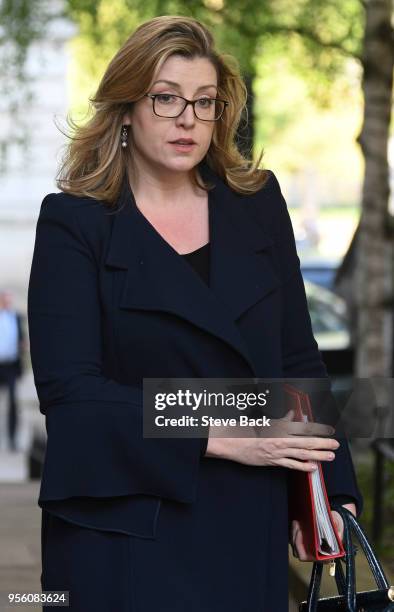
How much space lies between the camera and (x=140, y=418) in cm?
297

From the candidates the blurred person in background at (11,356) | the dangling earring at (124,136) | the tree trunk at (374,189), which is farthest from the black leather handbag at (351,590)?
the blurred person in background at (11,356)

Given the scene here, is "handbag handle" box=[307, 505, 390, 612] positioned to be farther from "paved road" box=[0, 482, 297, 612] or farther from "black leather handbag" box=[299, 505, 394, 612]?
"paved road" box=[0, 482, 297, 612]

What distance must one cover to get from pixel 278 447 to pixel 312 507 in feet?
0.57

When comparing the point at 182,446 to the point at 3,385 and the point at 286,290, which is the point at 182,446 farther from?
the point at 3,385

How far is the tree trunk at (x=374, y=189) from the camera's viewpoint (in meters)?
10.3

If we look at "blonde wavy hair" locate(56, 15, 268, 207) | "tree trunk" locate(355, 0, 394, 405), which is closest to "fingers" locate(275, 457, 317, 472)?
"blonde wavy hair" locate(56, 15, 268, 207)

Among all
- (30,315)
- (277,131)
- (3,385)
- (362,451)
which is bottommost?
(30,315)

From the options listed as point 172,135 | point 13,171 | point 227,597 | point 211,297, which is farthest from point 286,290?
point 13,171

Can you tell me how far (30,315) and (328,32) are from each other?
9470 mm

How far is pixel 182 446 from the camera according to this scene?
298cm

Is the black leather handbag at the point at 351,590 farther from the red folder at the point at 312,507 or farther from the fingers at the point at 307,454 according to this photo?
the fingers at the point at 307,454

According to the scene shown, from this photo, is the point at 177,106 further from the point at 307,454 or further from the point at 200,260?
the point at 307,454

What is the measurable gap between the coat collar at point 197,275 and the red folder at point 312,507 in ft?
0.46

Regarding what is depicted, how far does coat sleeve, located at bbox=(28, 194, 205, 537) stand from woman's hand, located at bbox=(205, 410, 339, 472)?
0.05 meters
